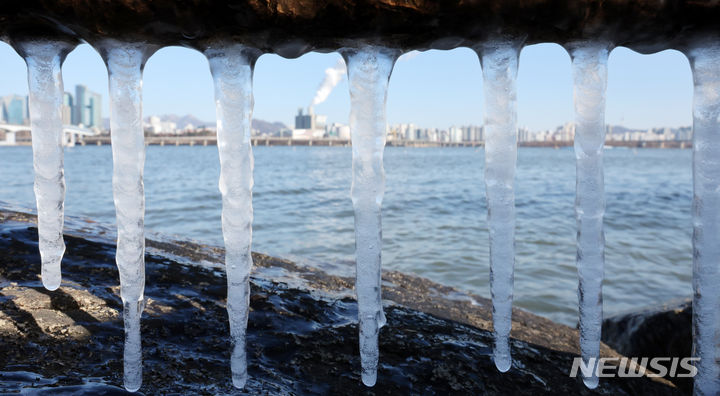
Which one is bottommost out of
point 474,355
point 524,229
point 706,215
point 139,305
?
point 524,229

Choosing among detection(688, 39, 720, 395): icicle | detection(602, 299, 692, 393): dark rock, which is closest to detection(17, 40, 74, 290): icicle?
detection(688, 39, 720, 395): icicle

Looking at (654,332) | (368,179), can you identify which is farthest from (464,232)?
(368,179)

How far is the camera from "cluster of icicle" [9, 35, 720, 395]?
1.37m

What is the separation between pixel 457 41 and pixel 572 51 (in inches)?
15.0

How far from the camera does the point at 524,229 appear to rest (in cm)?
1424

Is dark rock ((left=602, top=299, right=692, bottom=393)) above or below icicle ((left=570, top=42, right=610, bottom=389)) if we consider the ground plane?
below

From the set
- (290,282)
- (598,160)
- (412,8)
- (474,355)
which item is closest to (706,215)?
(598,160)

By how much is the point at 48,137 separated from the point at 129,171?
0.42 m

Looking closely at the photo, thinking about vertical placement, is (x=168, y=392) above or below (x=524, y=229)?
above

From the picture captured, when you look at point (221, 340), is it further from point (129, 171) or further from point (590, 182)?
point (590, 182)

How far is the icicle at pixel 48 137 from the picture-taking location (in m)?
1.44

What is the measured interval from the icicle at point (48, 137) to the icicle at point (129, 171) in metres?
0.21

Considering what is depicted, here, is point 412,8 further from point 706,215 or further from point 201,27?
point 706,215

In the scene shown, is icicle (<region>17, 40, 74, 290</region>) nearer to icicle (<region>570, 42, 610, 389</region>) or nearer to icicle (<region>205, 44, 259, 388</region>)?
icicle (<region>205, 44, 259, 388</region>)
